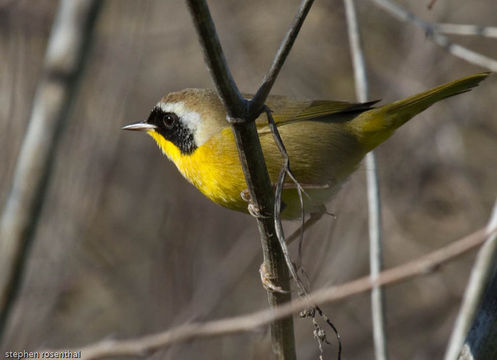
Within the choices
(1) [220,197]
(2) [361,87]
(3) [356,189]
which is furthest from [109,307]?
(2) [361,87]

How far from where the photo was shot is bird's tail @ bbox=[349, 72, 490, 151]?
3059 mm

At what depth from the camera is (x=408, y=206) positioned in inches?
209

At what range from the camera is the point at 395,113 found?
10.6ft

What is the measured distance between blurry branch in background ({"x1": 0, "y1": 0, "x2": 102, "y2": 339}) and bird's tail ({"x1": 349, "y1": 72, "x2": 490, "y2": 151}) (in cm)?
149

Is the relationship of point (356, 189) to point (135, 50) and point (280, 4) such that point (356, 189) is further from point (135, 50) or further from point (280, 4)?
point (280, 4)

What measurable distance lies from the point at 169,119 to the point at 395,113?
1.25 meters

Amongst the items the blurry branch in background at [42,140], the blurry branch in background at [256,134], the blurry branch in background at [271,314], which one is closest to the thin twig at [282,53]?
the blurry branch in background at [256,134]

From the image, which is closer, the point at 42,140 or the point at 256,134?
the point at 256,134

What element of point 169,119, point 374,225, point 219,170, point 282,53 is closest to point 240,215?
point 169,119

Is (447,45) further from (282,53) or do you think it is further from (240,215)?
(240,215)

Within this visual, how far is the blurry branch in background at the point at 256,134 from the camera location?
1669mm

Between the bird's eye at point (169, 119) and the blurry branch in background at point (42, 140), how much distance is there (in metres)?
0.66

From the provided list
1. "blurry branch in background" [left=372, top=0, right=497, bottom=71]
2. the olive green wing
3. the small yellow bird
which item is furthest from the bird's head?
"blurry branch in background" [left=372, top=0, right=497, bottom=71]

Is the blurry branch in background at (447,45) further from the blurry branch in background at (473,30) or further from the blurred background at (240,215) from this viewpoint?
the blurred background at (240,215)
